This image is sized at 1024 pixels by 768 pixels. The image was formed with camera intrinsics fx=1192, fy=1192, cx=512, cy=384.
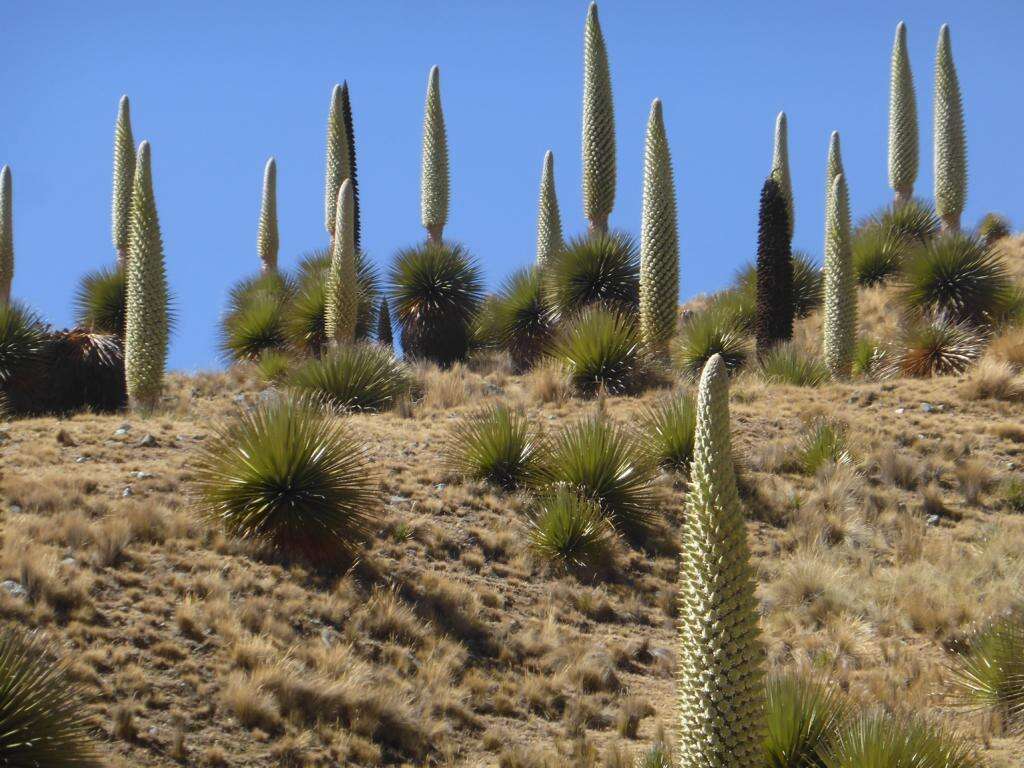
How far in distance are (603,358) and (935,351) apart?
19.0 ft

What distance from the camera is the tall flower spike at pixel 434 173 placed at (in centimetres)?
2623

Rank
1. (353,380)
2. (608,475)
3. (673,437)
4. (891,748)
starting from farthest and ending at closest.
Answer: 1. (353,380)
2. (673,437)
3. (608,475)
4. (891,748)

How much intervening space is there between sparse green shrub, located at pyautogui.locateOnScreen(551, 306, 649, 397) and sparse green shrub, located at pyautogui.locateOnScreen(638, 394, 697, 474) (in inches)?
110

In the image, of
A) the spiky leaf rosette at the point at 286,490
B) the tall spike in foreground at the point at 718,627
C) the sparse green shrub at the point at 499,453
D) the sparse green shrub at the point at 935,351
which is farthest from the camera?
the sparse green shrub at the point at 935,351

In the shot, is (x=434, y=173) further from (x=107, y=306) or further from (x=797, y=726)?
(x=797, y=726)

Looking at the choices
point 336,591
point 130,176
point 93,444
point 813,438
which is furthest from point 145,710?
point 130,176

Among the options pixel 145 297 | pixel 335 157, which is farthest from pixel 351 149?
pixel 145 297

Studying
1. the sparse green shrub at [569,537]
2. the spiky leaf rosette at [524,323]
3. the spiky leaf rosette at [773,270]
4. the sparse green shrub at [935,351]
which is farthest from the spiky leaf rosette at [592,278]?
the sparse green shrub at [569,537]

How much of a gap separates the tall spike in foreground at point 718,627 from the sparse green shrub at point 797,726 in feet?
4.88

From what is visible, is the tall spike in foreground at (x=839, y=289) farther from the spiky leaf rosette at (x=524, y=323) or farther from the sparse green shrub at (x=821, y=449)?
the spiky leaf rosette at (x=524, y=323)

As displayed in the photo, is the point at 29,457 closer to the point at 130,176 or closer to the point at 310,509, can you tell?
the point at 310,509

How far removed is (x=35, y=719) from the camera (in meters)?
6.76

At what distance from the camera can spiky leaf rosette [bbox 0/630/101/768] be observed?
6672 millimetres

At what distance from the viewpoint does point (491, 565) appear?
12531 millimetres
